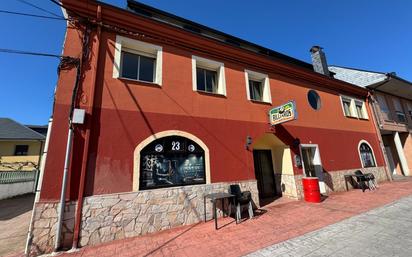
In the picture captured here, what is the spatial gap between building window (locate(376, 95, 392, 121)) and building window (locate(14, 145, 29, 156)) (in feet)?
110

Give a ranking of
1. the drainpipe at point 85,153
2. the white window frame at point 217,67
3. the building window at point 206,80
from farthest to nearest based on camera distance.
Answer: the building window at point 206,80
the white window frame at point 217,67
the drainpipe at point 85,153

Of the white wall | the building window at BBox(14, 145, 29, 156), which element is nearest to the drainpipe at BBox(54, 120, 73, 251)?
the white wall

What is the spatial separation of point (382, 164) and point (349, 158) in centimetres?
395

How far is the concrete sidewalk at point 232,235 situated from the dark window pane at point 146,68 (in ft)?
17.4

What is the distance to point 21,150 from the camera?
19781 millimetres

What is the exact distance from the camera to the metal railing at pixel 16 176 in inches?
Answer: 541

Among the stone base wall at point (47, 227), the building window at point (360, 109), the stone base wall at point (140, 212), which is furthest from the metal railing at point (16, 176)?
the building window at point (360, 109)

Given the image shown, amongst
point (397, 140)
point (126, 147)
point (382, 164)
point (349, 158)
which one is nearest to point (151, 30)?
point (126, 147)

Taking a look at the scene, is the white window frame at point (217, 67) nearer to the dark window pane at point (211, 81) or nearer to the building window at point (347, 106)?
the dark window pane at point (211, 81)

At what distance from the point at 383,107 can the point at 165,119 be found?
1803 centimetres

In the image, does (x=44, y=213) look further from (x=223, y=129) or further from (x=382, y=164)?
(x=382, y=164)

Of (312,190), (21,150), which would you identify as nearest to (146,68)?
(312,190)

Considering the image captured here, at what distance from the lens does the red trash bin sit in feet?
27.6

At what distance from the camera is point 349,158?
11.8 metres
